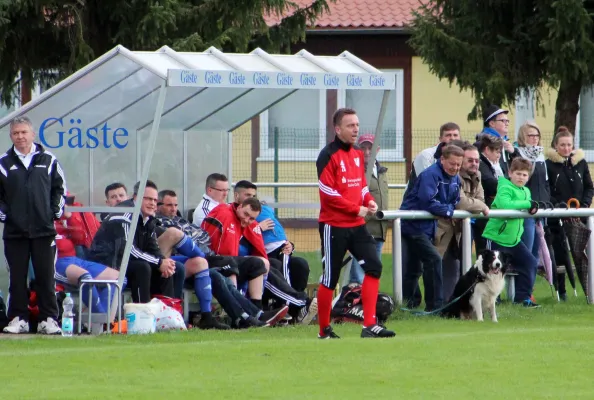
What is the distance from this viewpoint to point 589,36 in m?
20.6

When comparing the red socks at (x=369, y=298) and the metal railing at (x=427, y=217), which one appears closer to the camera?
the red socks at (x=369, y=298)

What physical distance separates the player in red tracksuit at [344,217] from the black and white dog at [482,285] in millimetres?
2346

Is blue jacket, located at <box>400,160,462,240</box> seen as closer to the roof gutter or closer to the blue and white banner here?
the blue and white banner

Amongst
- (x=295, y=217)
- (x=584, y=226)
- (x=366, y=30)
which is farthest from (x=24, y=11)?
(x=366, y=30)

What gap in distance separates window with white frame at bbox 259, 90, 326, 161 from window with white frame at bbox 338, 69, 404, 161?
2.11 feet

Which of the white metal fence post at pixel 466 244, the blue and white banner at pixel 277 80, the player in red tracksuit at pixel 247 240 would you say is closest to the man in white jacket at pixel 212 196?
the player in red tracksuit at pixel 247 240

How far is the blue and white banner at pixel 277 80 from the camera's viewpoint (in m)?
13.0

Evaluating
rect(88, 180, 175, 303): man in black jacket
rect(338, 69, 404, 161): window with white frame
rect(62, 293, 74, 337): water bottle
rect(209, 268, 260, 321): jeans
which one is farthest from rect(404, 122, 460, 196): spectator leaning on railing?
rect(338, 69, 404, 161): window with white frame

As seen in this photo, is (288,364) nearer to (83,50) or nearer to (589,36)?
(83,50)

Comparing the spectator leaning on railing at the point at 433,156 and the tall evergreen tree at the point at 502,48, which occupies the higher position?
the tall evergreen tree at the point at 502,48

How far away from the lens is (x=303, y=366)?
A: 10047mm

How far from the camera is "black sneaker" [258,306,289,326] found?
1384 centimetres

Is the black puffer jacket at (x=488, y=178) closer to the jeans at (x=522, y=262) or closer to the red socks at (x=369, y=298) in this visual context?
the jeans at (x=522, y=262)

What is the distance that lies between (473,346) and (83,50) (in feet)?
29.0
